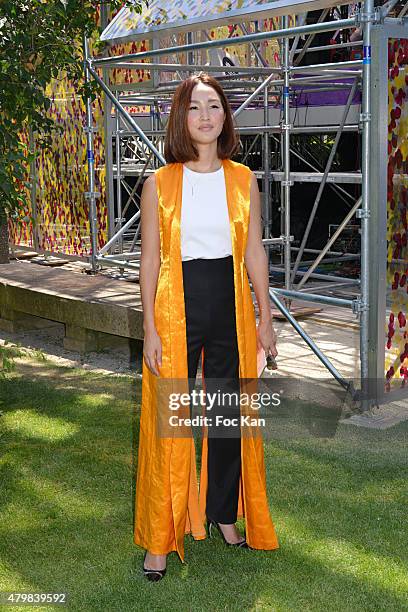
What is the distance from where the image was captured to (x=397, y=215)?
18.3ft

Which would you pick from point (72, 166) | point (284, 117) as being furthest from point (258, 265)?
point (72, 166)

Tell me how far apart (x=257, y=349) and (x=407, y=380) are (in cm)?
215

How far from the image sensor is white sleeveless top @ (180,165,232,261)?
3617 mm

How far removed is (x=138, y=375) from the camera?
6.85m

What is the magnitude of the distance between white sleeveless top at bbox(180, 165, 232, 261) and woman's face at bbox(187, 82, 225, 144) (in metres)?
0.14

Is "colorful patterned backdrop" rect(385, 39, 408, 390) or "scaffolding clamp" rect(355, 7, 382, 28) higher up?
"scaffolding clamp" rect(355, 7, 382, 28)

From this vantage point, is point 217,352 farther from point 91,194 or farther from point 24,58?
point 91,194

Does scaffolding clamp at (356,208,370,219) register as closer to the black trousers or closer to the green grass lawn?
the green grass lawn

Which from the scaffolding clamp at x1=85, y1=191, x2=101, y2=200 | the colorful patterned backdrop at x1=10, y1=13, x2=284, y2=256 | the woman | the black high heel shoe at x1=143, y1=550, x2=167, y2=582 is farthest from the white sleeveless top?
the colorful patterned backdrop at x1=10, y1=13, x2=284, y2=256

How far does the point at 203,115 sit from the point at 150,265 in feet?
1.88

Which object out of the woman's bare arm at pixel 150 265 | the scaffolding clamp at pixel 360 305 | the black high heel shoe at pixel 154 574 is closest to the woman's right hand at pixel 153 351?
the woman's bare arm at pixel 150 265

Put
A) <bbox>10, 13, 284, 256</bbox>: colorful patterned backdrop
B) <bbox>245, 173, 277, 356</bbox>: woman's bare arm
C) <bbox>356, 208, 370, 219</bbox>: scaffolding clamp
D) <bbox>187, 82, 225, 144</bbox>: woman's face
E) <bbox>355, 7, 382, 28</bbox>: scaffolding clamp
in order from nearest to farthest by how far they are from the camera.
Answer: <bbox>187, 82, 225, 144</bbox>: woman's face
<bbox>245, 173, 277, 356</bbox>: woman's bare arm
<bbox>355, 7, 382, 28</bbox>: scaffolding clamp
<bbox>356, 208, 370, 219</bbox>: scaffolding clamp
<bbox>10, 13, 284, 256</bbox>: colorful patterned backdrop

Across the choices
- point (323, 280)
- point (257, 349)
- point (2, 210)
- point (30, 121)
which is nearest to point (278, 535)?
point (257, 349)

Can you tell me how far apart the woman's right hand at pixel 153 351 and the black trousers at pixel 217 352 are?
0.12 metres
